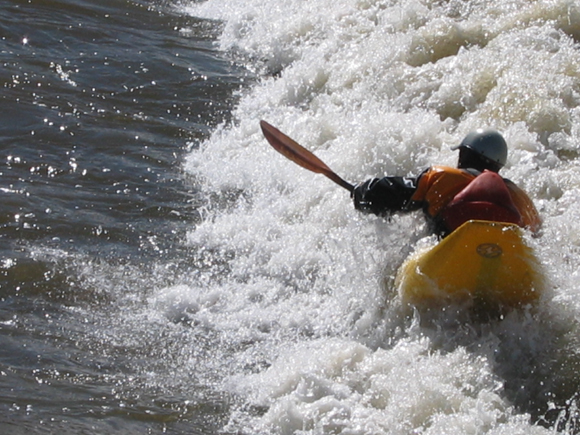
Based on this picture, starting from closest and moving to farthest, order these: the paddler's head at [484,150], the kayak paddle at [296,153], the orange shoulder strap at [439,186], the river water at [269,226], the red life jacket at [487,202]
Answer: the river water at [269,226], the red life jacket at [487,202], the orange shoulder strap at [439,186], the paddler's head at [484,150], the kayak paddle at [296,153]

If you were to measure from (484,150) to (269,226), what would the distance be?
1930 mm

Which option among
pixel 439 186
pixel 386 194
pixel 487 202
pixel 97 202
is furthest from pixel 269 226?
pixel 487 202

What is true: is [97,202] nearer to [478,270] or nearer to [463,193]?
[463,193]

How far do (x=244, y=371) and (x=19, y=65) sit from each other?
578cm

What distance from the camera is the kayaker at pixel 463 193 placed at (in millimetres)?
4074

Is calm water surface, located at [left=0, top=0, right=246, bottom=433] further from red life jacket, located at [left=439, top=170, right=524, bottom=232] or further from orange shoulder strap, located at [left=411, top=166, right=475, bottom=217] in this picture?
red life jacket, located at [left=439, top=170, right=524, bottom=232]

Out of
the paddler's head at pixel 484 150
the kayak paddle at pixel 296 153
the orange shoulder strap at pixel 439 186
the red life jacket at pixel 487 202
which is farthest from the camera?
the kayak paddle at pixel 296 153

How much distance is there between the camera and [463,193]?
414cm

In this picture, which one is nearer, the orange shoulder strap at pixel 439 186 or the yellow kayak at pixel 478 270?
the yellow kayak at pixel 478 270

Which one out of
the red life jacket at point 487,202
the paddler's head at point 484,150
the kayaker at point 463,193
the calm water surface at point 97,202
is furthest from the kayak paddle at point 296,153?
the red life jacket at point 487,202

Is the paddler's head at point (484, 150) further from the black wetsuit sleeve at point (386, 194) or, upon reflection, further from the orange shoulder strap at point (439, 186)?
the black wetsuit sleeve at point (386, 194)

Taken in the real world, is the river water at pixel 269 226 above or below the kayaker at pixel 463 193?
below

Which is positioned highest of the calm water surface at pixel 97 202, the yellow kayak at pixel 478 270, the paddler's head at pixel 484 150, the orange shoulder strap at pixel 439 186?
the paddler's head at pixel 484 150

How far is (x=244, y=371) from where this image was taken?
162 inches
